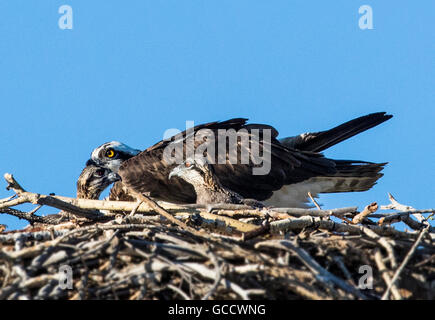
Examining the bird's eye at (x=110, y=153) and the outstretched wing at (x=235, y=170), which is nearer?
the outstretched wing at (x=235, y=170)

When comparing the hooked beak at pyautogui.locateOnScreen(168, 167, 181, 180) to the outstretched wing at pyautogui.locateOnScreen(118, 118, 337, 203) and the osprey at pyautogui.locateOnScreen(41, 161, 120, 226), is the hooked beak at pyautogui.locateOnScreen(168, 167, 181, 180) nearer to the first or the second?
the outstretched wing at pyautogui.locateOnScreen(118, 118, 337, 203)

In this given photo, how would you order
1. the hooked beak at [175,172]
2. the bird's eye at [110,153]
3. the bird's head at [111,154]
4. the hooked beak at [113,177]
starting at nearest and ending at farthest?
the hooked beak at [175,172]
the hooked beak at [113,177]
the bird's head at [111,154]
the bird's eye at [110,153]

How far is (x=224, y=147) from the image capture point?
9.06m

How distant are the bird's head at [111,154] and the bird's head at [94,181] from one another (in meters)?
0.33

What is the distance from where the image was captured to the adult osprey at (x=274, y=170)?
29.3 feet

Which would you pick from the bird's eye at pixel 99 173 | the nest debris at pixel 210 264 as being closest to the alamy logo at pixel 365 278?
the nest debris at pixel 210 264

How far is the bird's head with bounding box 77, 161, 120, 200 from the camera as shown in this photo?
955 centimetres

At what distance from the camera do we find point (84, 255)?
5066mm

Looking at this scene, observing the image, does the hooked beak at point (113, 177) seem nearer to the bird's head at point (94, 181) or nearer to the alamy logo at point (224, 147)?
the bird's head at point (94, 181)

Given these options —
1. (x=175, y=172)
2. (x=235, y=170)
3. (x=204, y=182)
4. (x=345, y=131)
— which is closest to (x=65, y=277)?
(x=204, y=182)

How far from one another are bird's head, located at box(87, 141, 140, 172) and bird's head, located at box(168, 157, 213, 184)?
65.1 inches
